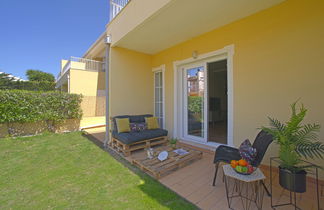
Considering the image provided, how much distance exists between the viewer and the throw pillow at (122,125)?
4.06 meters

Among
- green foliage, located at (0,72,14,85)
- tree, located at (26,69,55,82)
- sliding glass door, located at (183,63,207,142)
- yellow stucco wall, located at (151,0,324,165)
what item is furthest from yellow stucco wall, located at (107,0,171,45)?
tree, located at (26,69,55,82)

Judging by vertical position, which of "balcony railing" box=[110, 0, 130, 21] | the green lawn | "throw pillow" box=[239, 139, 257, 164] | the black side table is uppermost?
"balcony railing" box=[110, 0, 130, 21]

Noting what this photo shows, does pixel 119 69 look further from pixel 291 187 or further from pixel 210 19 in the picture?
pixel 291 187

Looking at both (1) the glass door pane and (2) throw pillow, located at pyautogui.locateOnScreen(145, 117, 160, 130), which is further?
(2) throw pillow, located at pyautogui.locateOnScreen(145, 117, 160, 130)

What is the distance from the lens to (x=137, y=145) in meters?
3.94

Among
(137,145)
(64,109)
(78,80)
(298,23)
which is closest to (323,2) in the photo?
(298,23)

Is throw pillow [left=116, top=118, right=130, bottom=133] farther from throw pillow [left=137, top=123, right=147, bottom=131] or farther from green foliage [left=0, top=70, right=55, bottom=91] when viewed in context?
green foliage [left=0, top=70, right=55, bottom=91]

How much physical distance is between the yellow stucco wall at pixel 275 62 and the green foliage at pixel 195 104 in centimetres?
106

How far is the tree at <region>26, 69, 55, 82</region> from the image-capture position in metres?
25.6

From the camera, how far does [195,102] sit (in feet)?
14.4

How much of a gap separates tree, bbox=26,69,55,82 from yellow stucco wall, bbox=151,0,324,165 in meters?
31.8

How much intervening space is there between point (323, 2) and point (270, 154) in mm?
2803

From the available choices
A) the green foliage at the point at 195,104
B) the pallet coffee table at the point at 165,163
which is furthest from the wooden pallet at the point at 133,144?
the green foliage at the point at 195,104

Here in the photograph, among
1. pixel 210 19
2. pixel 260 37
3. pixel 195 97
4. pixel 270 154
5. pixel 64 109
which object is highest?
pixel 210 19
